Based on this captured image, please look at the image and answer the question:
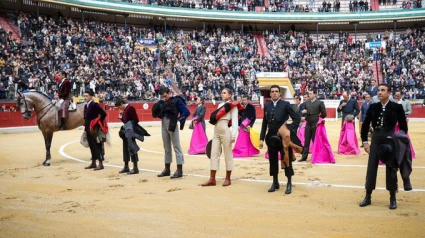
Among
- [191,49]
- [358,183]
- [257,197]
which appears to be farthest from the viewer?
[191,49]

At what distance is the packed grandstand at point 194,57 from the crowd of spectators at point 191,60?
0.06 metres

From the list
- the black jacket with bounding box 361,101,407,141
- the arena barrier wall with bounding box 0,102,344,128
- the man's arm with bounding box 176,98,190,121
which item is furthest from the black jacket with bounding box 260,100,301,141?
the arena barrier wall with bounding box 0,102,344,128

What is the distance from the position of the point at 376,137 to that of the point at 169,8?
31.2 m

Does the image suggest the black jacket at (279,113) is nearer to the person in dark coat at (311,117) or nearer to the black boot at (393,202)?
the black boot at (393,202)

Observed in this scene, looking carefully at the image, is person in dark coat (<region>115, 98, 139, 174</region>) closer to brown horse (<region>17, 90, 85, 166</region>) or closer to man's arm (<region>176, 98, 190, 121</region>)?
man's arm (<region>176, 98, 190, 121</region>)

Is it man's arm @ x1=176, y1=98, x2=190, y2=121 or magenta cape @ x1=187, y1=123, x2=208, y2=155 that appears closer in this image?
man's arm @ x1=176, y1=98, x2=190, y2=121

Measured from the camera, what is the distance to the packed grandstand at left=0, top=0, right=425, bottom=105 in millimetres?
23875

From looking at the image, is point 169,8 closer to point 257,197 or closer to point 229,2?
point 229,2

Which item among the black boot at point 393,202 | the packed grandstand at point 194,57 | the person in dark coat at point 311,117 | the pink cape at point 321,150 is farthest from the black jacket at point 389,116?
the packed grandstand at point 194,57

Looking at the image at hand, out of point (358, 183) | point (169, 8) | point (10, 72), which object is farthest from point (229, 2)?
point (358, 183)

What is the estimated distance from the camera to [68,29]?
2845 cm

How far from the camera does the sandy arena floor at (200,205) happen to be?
4.59 m

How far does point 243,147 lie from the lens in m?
11.1

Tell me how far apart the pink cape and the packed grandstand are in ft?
52.8
